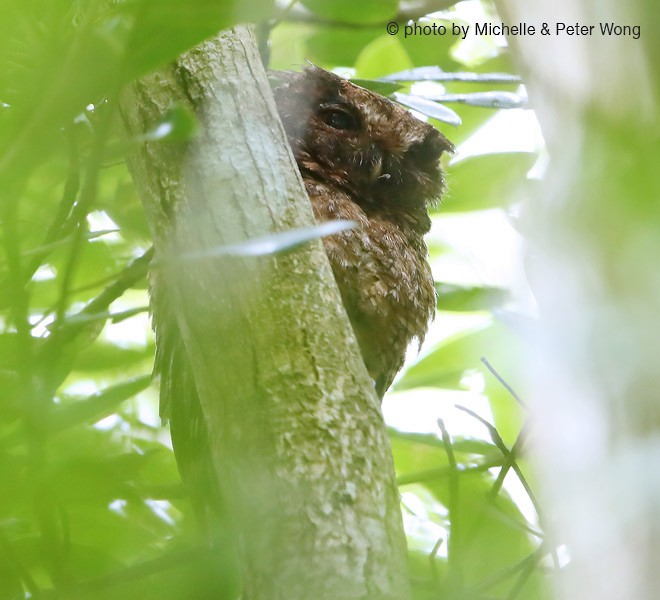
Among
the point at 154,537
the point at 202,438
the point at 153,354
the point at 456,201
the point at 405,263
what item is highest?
the point at 456,201

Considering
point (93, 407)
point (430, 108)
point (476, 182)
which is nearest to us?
point (93, 407)

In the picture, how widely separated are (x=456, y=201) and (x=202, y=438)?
934mm

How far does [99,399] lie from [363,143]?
53.7 inches

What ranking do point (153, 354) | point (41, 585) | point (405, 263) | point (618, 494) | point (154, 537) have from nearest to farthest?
point (618, 494) < point (154, 537) < point (41, 585) < point (153, 354) < point (405, 263)

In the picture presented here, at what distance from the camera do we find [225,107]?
130 centimetres

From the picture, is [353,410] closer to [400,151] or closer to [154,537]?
[154,537]

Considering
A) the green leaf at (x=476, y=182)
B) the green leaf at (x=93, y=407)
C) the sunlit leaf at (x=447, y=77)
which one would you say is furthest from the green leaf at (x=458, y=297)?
the green leaf at (x=93, y=407)

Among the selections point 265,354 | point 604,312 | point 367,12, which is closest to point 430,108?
point 367,12

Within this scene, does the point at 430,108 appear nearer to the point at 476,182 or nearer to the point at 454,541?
the point at 476,182

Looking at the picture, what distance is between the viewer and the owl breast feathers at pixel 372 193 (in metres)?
2.03

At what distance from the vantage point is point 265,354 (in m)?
1.17

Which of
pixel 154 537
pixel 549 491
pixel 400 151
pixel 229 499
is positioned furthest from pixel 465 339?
pixel 549 491

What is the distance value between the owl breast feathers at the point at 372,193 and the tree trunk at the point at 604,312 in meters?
1.24

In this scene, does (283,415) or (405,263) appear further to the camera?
(405,263)
